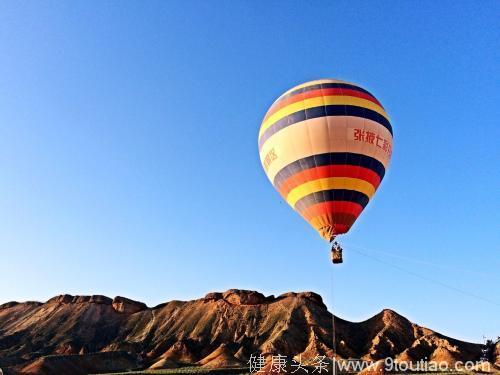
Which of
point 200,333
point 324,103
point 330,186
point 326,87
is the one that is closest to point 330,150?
point 330,186

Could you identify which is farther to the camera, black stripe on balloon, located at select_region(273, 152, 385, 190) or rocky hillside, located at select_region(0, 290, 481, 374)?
rocky hillside, located at select_region(0, 290, 481, 374)

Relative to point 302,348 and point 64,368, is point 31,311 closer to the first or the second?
point 64,368

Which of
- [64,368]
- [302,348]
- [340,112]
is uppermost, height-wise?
[340,112]

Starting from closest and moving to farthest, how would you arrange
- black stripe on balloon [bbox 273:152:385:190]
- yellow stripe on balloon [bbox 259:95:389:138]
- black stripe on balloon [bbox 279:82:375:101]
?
black stripe on balloon [bbox 273:152:385:190] < yellow stripe on balloon [bbox 259:95:389:138] < black stripe on balloon [bbox 279:82:375:101]

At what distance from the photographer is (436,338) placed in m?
89.9

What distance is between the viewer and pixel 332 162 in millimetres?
26406

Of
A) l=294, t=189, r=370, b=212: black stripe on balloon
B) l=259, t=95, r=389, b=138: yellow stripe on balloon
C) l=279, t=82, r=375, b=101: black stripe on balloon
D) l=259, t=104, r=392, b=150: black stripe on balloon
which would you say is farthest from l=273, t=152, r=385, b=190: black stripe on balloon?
l=279, t=82, r=375, b=101: black stripe on balloon

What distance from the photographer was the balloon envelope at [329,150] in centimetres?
2648

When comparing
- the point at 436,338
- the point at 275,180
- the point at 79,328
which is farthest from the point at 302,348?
the point at 275,180

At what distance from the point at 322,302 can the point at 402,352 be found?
23.7 meters

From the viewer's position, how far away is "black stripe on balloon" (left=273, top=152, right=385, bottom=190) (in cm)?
2642

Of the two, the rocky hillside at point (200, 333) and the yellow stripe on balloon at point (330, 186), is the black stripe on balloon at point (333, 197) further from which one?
the rocky hillside at point (200, 333)

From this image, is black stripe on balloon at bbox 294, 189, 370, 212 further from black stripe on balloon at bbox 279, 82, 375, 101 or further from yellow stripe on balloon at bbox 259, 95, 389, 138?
black stripe on balloon at bbox 279, 82, 375, 101

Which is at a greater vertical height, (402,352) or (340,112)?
(340,112)
